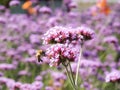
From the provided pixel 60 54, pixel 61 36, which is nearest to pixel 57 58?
pixel 60 54

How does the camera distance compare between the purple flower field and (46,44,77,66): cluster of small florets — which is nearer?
(46,44,77,66): cluster of small florets

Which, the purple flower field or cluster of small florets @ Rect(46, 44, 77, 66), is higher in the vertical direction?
the purple flower field

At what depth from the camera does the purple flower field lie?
252cm

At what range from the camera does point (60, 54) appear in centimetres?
239

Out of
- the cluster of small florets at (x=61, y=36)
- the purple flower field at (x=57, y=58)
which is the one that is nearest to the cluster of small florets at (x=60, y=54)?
the purple flower field at (x=57, y=58)

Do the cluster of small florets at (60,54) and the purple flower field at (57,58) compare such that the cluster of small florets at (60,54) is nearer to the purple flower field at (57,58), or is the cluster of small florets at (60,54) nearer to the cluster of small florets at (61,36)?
the purple flower field at (57,58)

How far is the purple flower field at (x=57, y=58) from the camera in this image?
8.27 feet

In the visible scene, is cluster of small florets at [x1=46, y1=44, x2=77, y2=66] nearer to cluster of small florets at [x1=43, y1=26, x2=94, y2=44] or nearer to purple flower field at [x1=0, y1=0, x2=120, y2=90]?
purple flower field at [x1=0, y1=0, x2=120, y2=90]

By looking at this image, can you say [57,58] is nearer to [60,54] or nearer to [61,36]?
[60,54]

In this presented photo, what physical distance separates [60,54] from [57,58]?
0.03m

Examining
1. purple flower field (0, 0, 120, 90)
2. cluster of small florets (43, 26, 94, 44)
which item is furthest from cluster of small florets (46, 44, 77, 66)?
cluster of small florets (43, 26, 94, 44)

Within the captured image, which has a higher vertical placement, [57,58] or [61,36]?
[61,36]

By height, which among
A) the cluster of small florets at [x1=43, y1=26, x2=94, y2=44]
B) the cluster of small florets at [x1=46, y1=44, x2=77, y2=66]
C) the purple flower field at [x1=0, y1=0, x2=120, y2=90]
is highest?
the purple flower field at [x1=0, y1=0, x2=120, y2=90]

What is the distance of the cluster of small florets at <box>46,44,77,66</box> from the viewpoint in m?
2.38
